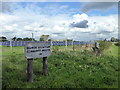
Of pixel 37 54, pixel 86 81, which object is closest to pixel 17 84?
pixel 37 54

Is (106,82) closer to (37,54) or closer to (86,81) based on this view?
(86,81)

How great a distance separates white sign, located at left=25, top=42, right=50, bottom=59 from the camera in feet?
21.8

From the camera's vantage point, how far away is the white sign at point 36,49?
21.8ft

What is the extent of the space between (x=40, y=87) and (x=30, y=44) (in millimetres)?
1614

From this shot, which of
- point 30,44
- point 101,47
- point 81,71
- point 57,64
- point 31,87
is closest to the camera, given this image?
point 31,87

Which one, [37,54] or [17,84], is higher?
[37,54]

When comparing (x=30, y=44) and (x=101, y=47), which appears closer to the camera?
(x=30, y=44)

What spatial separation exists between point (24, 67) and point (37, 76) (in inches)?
54.5

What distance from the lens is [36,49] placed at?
6996 mm

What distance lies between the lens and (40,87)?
6152 mm

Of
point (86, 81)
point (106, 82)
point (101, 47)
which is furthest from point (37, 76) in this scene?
point (101, 47)

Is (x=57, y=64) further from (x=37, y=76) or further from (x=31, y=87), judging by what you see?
(x=31, y=87)

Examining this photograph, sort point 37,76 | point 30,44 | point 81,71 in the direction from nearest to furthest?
point 30,44, point 37,76, point 81,71

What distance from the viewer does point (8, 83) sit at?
637cm
